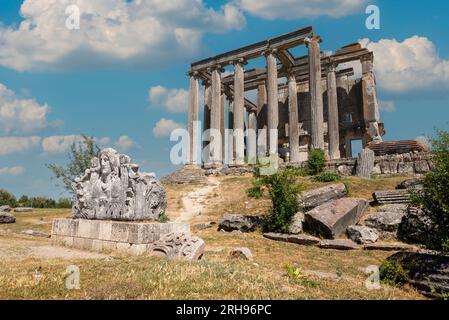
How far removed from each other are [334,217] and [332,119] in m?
18.6

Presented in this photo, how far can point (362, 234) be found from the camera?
11.2 metres

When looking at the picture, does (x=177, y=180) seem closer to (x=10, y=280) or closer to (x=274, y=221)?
(x=274, y=221)

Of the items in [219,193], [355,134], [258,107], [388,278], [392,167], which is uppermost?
[258,107]

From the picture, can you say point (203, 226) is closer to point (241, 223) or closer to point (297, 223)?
point (241, 223)

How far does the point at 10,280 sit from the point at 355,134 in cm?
3353

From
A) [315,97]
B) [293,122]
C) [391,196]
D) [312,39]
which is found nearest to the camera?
[391,196]

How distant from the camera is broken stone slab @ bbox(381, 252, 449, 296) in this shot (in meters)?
6.29

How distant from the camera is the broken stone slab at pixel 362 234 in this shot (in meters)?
11.1

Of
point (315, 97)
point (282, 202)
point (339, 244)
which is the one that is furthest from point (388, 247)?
point (315, 97)

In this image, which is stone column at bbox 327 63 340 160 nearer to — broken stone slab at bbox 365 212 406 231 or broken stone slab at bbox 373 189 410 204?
broken stone slab at bbox 373 189 410 204

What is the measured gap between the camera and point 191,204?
795 inches

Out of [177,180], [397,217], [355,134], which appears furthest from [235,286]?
[355,134]

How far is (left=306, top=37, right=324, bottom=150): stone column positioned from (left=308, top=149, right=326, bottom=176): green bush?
9.00ft
